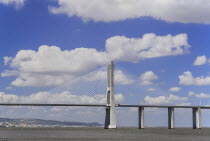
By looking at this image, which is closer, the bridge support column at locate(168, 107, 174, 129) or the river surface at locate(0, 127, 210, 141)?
the river surface at locate(0, 127, 210, 141)

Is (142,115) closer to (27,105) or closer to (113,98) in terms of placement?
(113,98)

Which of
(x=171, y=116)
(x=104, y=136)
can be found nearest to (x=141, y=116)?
(x=171, y=116)

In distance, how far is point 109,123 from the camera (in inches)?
4331

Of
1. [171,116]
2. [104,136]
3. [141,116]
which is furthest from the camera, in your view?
[171,116]

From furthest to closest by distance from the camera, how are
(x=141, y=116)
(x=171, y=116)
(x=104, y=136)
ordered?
1. (x=171, y=116)
2. (x=141, y=116)
3. (x=104, y=136)

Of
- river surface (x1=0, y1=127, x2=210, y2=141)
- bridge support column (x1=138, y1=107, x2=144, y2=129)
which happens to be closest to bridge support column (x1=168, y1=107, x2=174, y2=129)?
bridge support column (x1=138, y1=107, x2=144, y2=129)

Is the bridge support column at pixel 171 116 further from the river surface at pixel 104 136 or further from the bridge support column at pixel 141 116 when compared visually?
the river surface at pixel 104 136

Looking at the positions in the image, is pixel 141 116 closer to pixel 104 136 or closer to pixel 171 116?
pixel 171 116

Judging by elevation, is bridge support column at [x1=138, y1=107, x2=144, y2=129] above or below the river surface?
above

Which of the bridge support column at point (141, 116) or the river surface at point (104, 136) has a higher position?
the bridge support column at point (141, 116)

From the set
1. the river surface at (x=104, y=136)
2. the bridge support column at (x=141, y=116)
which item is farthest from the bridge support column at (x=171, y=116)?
the river surface at (x=104, y=136)

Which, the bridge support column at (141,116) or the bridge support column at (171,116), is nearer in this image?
the bridge support column at (141,116)

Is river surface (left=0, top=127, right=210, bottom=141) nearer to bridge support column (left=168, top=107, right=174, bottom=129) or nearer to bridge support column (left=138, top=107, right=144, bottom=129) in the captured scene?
bridge support column (left=138, top=107, right=144, bottom=129)

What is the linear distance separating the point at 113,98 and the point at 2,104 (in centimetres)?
2368
